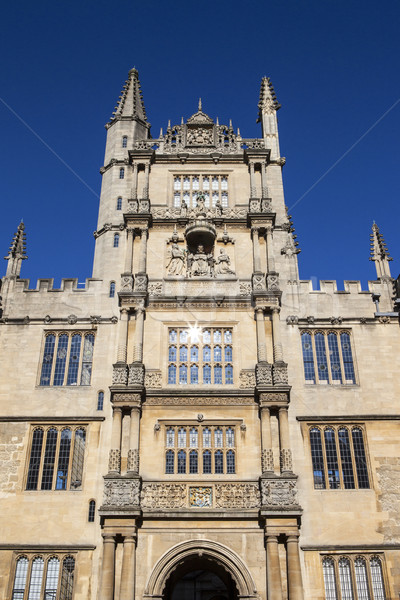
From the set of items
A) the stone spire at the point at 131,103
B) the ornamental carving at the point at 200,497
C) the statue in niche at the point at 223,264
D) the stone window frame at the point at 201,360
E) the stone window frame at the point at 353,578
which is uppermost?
the stone spire at the point at 131,103

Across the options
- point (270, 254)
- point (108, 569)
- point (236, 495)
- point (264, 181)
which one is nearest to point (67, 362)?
point (108, 569)

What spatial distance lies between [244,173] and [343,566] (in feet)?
61.5

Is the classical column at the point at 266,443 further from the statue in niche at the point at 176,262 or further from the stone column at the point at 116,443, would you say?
the statue in niche at the point at 176,262

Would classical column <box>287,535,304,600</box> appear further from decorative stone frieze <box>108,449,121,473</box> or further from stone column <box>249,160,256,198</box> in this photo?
stone column <box>249,160,256,198</box>

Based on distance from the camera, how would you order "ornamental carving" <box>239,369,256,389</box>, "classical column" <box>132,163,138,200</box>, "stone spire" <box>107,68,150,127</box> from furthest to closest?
"stone spire" <box>107,68,150,127</box> → "classical column" <box>132,163,138,200</box> → "ornamental carving" <box>239,369,256,389</box>

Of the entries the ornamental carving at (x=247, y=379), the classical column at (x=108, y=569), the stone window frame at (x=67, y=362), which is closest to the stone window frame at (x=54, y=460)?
the stone window frame at (x=67, y=362)

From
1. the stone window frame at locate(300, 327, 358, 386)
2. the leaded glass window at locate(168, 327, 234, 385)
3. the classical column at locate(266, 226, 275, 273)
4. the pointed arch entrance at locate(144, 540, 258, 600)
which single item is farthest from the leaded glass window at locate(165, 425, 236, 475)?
the classical column at locate(266, 226, 275, 273)

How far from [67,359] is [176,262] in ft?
22.1

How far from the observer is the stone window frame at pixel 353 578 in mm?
21000

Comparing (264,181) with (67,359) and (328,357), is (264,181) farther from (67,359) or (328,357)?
(67,359)

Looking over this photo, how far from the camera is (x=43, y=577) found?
69.9 feet

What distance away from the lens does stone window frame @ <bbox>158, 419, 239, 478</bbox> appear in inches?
898

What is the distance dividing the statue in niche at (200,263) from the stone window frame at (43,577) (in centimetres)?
1283

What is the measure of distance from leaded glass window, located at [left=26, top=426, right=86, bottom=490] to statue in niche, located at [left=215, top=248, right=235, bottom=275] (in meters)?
9.45
